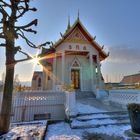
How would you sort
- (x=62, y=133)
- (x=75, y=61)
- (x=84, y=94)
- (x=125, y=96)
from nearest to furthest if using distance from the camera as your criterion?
(x=62, y=133) < (x=125, y=96) < (x=84, y=94) < (x=75, y=61)

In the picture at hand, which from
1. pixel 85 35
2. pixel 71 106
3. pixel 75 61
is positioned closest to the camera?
pixel 71 106

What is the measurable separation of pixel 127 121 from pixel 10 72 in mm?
5372

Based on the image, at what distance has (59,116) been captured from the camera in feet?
25.0

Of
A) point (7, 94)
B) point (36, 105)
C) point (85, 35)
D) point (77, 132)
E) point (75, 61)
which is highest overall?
point (85, 35)

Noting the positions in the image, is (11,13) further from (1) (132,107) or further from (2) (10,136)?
(1) (132,107)

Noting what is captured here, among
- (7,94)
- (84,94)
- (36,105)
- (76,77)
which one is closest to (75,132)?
(7,94)

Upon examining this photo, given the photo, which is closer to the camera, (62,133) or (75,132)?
(62,133)

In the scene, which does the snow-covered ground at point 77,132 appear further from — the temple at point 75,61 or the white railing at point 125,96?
the temple at point 75,61

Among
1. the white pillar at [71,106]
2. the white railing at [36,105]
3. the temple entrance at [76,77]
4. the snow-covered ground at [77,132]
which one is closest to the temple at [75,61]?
the temple entrance at [76,77]

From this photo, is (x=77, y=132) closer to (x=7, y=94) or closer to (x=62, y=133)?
(x=62, y=133)

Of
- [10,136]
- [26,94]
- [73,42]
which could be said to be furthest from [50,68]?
[10,136]

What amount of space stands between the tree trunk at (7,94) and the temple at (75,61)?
852 cm

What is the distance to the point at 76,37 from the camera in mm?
14289

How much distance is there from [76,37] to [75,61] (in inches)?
99.8
